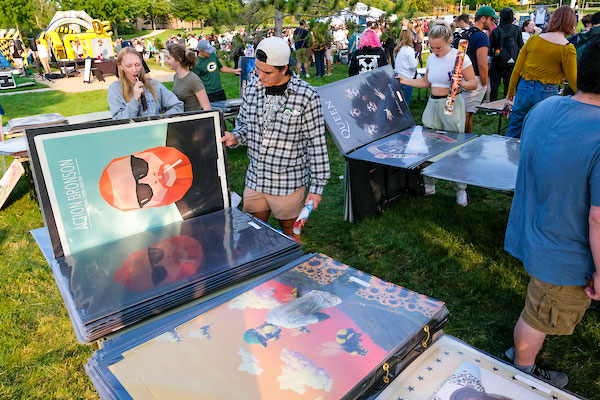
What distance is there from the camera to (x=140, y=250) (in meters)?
1.89

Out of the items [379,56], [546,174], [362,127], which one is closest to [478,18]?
[379,56]

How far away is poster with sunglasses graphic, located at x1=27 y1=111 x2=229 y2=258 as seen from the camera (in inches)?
71.9

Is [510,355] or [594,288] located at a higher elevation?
[594,288]

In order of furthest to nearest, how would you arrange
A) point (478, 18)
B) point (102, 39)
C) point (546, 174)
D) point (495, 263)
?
1. point (102, 39)
2. point (478, 18)
3. point (495, 263)
4. point (546, 174)

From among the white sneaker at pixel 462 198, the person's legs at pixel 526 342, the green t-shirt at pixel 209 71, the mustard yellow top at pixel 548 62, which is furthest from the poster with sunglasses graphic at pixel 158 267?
the green t-shirt at pixel 209 71

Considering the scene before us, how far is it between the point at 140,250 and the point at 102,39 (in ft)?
75.5

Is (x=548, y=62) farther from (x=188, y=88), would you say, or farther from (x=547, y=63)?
(x=188, y=88)

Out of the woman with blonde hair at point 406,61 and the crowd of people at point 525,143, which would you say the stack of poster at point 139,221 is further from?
the woman with blonde hair at point 406,61

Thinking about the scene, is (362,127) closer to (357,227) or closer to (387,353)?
(357,227)

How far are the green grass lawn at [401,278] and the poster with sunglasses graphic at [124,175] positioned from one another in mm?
1156

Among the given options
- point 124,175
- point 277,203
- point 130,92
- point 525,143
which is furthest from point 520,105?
point 124,175

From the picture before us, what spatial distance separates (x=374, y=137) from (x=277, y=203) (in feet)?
5.38

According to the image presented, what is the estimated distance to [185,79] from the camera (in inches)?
183

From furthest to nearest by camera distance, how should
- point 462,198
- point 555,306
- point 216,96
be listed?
point 216,96 < point 462,198 < point 555,306
